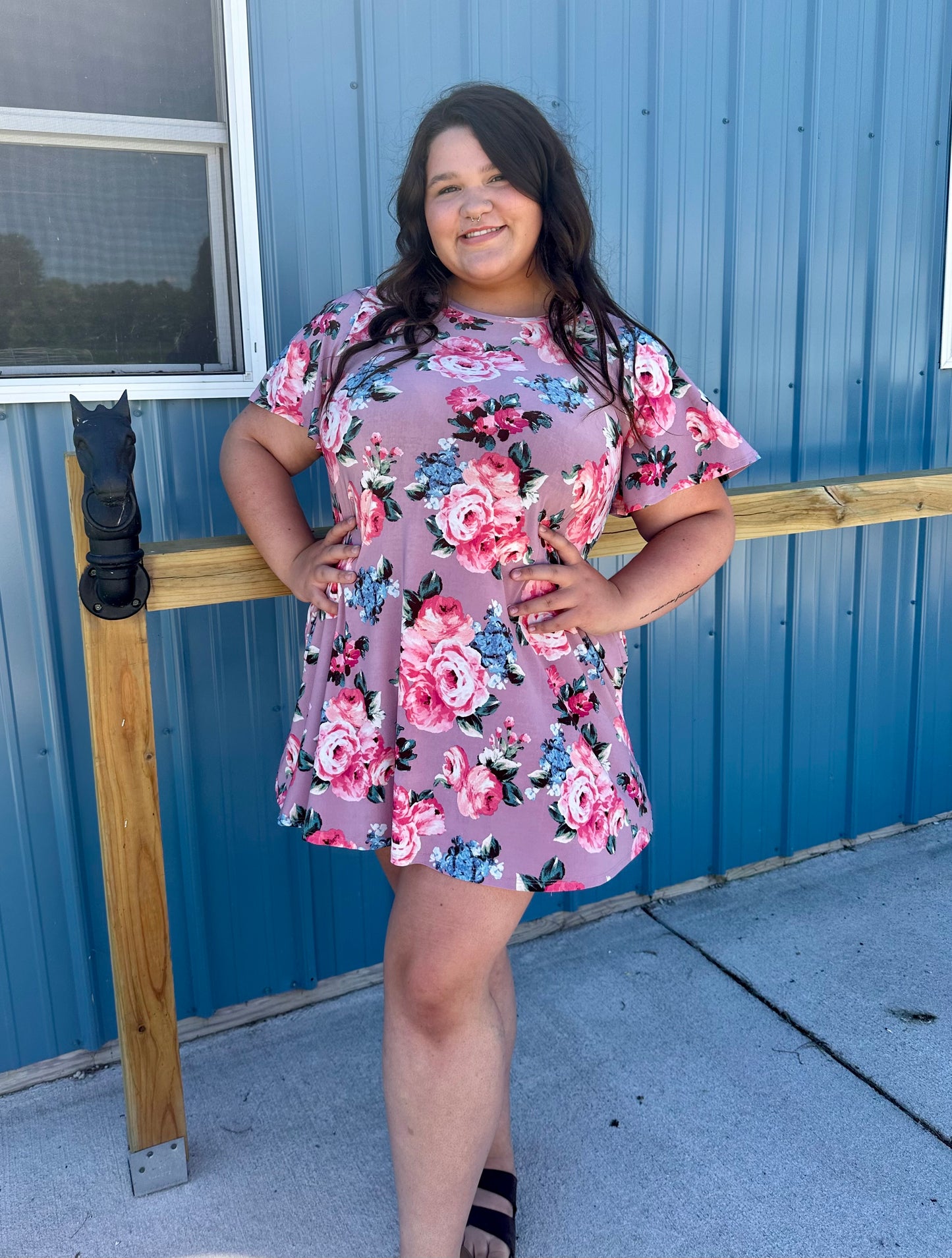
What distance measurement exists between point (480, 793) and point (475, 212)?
839 mm

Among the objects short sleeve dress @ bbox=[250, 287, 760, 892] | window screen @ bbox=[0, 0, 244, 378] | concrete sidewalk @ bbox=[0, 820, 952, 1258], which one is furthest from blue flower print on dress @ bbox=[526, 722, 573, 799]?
window screen @ bbox=[0, 0, 244, 378]

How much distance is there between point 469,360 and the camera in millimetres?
1492

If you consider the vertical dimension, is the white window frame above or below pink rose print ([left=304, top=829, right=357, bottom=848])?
above

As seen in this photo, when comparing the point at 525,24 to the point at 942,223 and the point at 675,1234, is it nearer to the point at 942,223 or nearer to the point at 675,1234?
the point at 942,223

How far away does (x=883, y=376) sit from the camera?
118 inches

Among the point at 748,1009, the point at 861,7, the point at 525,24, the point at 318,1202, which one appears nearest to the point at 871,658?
the point at 748,1009

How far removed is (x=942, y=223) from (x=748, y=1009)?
2.25m

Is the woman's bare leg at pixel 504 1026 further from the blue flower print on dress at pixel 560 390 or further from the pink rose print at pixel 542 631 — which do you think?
the blue flower print on dress at pixel 560 390

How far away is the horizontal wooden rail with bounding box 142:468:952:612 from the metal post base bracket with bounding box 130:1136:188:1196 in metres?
0.97

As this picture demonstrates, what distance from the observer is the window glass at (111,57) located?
1845 millimetres

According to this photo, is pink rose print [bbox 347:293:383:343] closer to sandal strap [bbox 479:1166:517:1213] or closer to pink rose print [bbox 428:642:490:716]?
pink rose print [bbox 428:642:490:716]

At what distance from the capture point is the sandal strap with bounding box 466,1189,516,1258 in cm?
167

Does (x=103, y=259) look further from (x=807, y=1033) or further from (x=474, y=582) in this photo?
(x=807, y=1033)

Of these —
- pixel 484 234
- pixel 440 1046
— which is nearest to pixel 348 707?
pixel 440 1046
